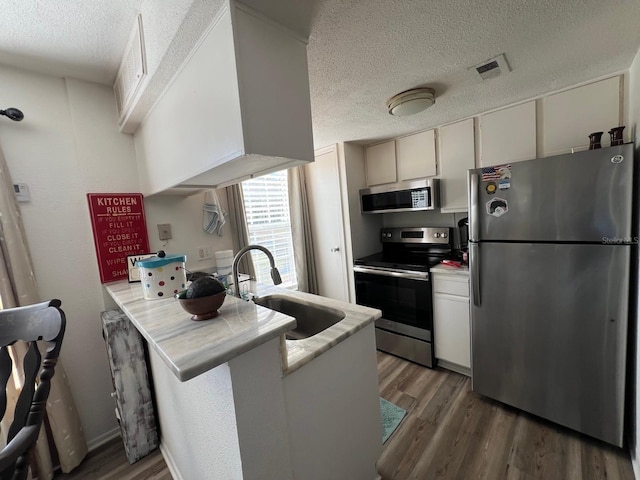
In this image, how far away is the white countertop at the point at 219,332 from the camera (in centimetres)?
65

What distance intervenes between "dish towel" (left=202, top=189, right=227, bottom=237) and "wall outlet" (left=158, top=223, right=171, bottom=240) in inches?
9.8

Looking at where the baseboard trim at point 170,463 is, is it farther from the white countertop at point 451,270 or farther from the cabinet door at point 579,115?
the cabinet door at point 579,115

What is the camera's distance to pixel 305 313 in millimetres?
1504

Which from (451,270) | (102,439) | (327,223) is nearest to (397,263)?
(451,270)

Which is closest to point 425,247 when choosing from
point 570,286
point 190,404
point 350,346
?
point 570,286

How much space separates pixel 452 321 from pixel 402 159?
157 centimetres

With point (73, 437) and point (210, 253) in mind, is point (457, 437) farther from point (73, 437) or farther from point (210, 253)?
point (73, 437)

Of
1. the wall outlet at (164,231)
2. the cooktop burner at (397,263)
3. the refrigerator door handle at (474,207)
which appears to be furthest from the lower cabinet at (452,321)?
the wall outlet at (164,231)

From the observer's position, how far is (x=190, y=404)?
104 cm

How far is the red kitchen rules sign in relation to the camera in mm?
1601

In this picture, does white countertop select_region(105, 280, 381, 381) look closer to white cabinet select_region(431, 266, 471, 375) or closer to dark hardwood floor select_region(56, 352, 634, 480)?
dark hardwood floor select_region(56, 352, 634, 480)

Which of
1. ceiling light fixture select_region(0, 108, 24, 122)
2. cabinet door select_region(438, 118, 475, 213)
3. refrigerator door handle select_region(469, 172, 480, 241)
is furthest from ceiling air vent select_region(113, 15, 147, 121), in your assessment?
cabinet door select_region(438, 118, 475, 213)

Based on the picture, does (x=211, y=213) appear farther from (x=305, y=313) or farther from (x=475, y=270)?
(x=475, y=270)

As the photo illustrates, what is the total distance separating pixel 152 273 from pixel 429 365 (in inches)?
88.5
